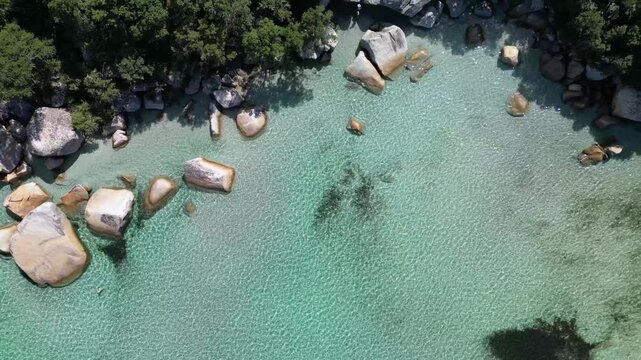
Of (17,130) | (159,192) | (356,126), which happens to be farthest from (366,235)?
(17,130)

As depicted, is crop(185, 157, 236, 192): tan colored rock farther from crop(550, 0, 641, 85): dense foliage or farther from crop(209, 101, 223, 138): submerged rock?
crop(550, 0, 641, 85): dense foliage

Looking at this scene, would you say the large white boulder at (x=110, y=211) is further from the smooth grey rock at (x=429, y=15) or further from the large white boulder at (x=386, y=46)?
the smooth grey rock at (x=429, y=15)

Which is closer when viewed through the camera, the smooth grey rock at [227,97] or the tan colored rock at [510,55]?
the smooth grey rock at [227,97]

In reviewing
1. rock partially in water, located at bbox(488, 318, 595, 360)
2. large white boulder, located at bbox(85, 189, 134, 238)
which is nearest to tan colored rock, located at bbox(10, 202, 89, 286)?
large white boulder, located at bbox(85, 189, 134, 238)

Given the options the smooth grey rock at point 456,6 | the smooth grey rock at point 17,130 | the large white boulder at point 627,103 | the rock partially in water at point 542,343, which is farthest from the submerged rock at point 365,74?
the smooth grey rock at point 17,130

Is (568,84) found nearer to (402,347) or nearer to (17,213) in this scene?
(402,347)

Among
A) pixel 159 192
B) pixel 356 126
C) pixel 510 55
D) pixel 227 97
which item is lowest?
pixel 159 192

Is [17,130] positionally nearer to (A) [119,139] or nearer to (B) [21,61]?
(B) [21,61]

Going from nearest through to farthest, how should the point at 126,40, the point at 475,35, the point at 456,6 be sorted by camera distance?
the point at 126,40 → the point at 456,6 → the point at 475,35
